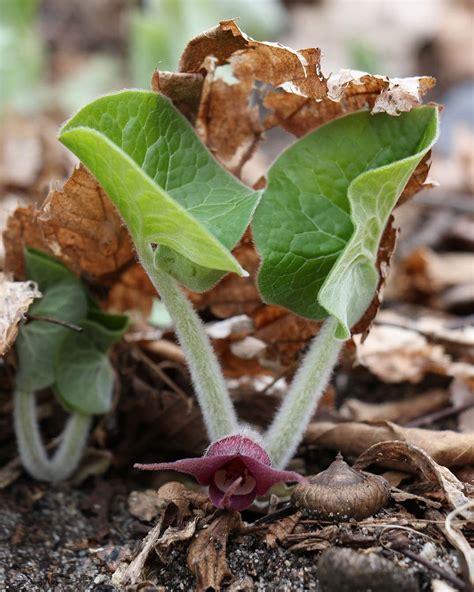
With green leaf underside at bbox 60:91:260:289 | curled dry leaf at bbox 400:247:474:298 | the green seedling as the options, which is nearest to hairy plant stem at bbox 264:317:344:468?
the green seedling

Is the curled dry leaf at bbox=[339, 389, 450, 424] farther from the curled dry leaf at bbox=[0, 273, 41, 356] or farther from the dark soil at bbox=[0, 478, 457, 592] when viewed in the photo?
the curled dry leaf at bbox=[0, 273, 41, 356]

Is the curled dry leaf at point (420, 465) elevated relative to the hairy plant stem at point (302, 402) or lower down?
lower down

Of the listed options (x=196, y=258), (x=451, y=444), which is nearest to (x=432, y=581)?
(x=451, y=444)

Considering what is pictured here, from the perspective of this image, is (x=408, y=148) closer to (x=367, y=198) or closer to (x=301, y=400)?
(x=367, y=198)

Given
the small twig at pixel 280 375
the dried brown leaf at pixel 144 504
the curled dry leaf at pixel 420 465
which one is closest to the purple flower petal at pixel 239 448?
the curled dry leaf at pixel 420 465

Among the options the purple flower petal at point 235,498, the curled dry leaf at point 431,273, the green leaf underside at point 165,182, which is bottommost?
the curled dry leaf at point 431,273

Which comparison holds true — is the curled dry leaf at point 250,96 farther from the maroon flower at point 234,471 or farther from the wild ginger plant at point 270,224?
the maroon flower at point 234,471
